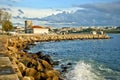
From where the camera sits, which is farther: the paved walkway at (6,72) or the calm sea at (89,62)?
the calm sea at (89,62)

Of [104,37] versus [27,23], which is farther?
[27,23]

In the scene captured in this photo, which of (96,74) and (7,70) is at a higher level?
(7,70)

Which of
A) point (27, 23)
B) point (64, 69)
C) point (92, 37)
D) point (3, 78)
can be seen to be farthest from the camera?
point (27, 23)

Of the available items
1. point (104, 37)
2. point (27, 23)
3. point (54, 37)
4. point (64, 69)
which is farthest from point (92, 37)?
point (64, 69)

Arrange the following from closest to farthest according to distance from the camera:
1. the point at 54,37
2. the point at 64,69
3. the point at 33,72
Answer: the point at 33,72
the point at 64,69
the point at 54,37

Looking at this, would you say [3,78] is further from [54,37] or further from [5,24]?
[54,37]

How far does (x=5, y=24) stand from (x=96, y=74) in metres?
59.7

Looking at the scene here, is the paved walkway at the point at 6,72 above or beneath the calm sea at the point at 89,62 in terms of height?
above

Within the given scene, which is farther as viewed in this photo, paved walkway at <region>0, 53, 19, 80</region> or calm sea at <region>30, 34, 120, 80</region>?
calm sea at <region>30, 34, 120, 80</region>

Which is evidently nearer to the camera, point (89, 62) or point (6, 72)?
point (6, 72)

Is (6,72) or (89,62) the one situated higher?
(6,72)

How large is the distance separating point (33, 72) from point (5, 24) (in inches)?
2542

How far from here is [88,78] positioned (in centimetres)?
2147

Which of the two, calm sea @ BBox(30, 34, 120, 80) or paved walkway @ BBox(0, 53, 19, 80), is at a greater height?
paved walkway @ BBox(0, 53, 19, 80)
